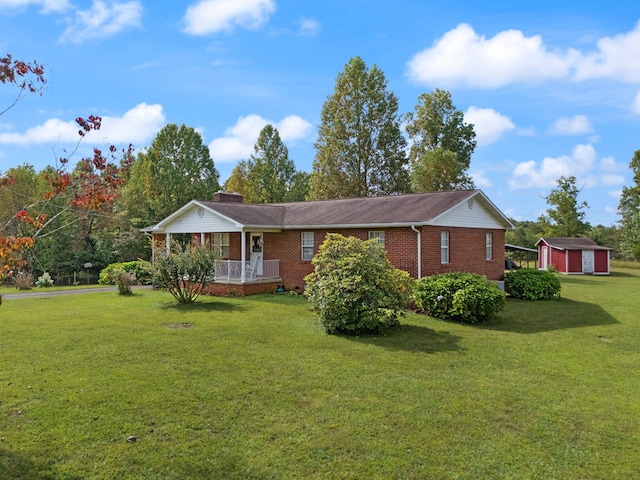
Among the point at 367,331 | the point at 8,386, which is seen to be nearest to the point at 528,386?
the point at 367,331

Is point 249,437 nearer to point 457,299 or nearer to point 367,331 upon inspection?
point 367,331

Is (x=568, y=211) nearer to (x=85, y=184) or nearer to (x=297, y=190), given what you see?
(x=297, y=190)

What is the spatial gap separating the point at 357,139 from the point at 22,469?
3397 centimetres

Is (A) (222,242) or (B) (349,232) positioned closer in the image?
(B) (349,232)

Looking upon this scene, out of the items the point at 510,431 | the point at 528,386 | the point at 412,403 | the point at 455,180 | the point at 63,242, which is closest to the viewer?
the point at 510,431

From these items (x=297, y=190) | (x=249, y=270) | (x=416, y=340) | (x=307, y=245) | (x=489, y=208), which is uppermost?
(x=297, y=190)

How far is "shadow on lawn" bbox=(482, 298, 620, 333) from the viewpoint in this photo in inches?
476

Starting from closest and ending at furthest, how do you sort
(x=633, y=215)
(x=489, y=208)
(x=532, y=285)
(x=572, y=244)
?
(x=532, y=285) < (x=489, y=208) < (x=572, y=244) < (x=633, y=215)

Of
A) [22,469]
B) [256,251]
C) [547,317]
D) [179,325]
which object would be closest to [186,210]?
[256,251]

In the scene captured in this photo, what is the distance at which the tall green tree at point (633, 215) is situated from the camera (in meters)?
47.5

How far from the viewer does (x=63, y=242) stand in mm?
32750

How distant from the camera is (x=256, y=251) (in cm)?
2030

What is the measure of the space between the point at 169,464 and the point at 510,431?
3.85 meters

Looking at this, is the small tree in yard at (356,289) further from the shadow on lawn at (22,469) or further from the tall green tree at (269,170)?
the tall green tree at (269,170)
